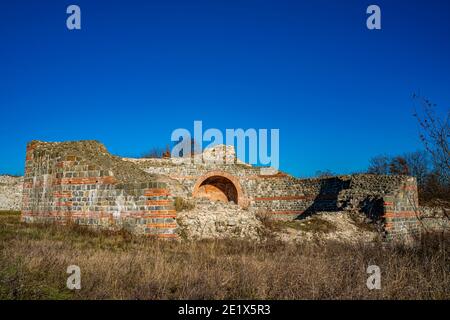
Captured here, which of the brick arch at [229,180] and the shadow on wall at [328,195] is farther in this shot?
the brick arch at [229,180]

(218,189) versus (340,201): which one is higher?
(218,189)

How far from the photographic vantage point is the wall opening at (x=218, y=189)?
76.1ft

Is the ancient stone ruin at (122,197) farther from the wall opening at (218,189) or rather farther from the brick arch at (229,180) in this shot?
the wall opening at (218,189)

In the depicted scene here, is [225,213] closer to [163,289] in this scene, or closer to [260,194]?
[163,289]

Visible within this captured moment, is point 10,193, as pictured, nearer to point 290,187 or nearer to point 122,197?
point 290,187

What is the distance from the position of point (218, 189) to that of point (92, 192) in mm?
13955

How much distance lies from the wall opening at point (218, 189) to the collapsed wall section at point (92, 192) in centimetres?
1204

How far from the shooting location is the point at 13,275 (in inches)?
168

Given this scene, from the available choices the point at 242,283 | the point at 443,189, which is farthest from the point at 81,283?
the point at 443,189

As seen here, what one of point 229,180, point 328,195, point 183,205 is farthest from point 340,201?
point 183,205

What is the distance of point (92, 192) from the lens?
402 inches
